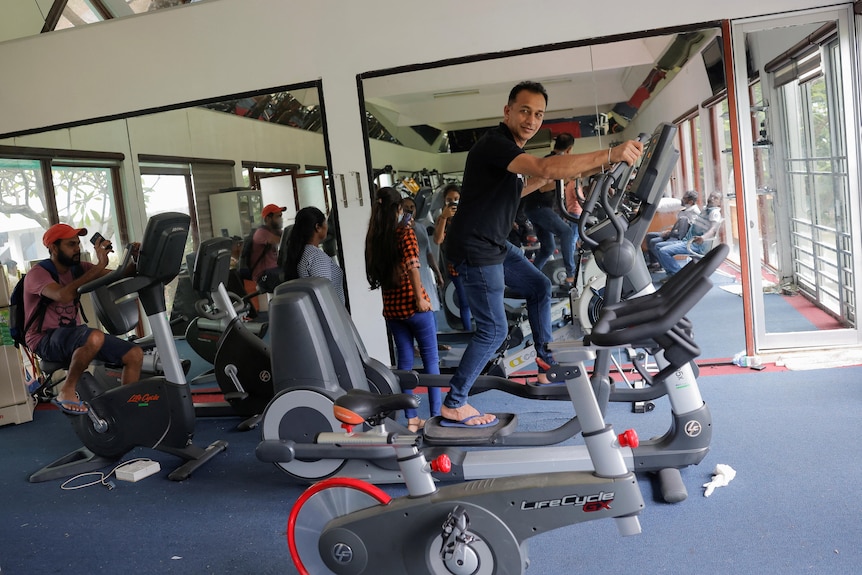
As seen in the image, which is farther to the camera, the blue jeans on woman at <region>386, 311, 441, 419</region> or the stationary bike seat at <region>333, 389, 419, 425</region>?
the blue jeans on woman at <region>386, 311, 441, 419</region>

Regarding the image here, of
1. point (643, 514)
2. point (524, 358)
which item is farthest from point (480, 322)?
point (643, 514)

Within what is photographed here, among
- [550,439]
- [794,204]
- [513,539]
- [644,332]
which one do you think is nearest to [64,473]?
[550,439]

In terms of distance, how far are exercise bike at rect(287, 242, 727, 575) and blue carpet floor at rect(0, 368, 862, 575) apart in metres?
0.57

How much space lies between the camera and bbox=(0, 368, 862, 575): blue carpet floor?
262 cm

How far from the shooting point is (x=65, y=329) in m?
4.45

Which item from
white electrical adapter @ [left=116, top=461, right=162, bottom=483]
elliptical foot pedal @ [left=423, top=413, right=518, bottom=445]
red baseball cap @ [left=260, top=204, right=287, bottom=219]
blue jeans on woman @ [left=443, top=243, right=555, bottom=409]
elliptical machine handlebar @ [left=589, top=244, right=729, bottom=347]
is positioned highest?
red baseball cap @ [left=260, top=204, right=287, bottom=219]

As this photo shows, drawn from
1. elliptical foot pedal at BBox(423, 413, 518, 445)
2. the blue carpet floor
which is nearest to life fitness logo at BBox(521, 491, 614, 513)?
the blue carpet floor

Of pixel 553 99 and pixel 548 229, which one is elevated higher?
pixel 553 99

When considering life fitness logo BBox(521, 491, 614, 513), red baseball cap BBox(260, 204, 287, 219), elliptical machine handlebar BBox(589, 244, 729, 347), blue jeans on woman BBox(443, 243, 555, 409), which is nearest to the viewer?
elliptical machine handlebar BBox(589, 244, 729, 347)

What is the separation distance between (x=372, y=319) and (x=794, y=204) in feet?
9.54

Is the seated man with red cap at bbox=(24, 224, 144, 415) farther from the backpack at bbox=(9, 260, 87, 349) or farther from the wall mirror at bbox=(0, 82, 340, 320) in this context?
the wall mirror at bbox=(0, 82, 340, 320)

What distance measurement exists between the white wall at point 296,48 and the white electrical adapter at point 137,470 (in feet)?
5.63

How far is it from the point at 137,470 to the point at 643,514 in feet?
8.58

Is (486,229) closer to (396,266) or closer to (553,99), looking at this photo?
(396,266)
